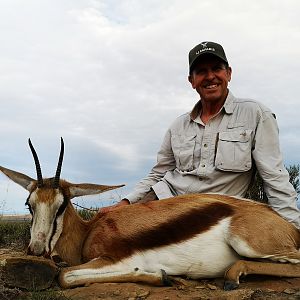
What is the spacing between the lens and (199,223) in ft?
14.6

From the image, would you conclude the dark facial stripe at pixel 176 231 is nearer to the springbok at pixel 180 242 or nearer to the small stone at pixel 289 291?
the springbok at pixel 180 242

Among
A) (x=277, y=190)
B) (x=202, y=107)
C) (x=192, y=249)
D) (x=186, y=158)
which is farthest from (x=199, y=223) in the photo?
(x=202, y=107)

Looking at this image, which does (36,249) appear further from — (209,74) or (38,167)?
(209,74)

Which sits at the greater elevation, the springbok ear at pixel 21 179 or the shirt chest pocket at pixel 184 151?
the shirt chest pocket at pixel 184 151

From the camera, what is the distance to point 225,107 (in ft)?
19.1

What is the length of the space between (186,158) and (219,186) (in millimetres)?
614

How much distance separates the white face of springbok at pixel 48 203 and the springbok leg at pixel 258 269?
1491 mm

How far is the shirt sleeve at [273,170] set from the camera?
514cm

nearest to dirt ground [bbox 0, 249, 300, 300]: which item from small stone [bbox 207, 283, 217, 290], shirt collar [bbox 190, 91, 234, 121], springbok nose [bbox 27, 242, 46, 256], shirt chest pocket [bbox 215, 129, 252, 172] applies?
small stone [bbox 207, 283, 217, 290]

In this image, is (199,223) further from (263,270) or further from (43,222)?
(43,222)

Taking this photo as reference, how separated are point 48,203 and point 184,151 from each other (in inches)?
80.8

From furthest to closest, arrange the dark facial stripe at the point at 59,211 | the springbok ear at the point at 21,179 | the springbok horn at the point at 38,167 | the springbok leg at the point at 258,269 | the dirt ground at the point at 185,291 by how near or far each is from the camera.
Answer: the springbok ear at the point at 21,179 < the springbok horn at the point at 38,167 < the dark facial stripe at the point at 59,211 < the springbok leg at the point at 258,269 < the dirt ground at the point at 185,291

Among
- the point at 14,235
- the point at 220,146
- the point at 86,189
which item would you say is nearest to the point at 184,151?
the point at 220,146

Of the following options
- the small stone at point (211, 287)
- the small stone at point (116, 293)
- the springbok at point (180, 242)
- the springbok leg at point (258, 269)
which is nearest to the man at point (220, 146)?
the springbok at point (180, 242)
